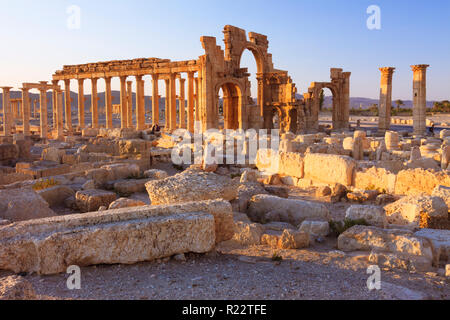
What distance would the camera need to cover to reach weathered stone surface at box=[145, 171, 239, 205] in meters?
6.72

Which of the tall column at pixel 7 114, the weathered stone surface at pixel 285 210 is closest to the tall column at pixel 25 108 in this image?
the tall column at pixel 7 114

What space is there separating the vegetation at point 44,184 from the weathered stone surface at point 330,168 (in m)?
6.82

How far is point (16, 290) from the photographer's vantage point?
11.4ft

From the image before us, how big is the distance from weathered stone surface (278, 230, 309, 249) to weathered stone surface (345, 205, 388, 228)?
1.38 m

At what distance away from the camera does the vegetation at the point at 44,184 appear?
9312 mm

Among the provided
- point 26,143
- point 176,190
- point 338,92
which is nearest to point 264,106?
point 338,92

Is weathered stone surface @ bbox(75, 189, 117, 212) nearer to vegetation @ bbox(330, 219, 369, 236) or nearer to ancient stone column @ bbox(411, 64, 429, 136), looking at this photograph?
vegetation @ bbox(330, 219, 369, 236)

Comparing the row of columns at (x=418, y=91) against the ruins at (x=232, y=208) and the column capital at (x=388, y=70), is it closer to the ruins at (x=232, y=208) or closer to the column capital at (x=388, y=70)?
the column capital at (x=388, y=70)

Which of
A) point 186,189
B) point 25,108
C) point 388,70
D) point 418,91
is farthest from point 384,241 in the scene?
point 25,108

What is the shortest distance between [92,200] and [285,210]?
408 centimetres

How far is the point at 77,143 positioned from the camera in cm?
2541

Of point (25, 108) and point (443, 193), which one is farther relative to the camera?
point (25, 108)

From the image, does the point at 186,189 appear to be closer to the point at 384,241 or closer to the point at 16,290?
the point at 384,241
